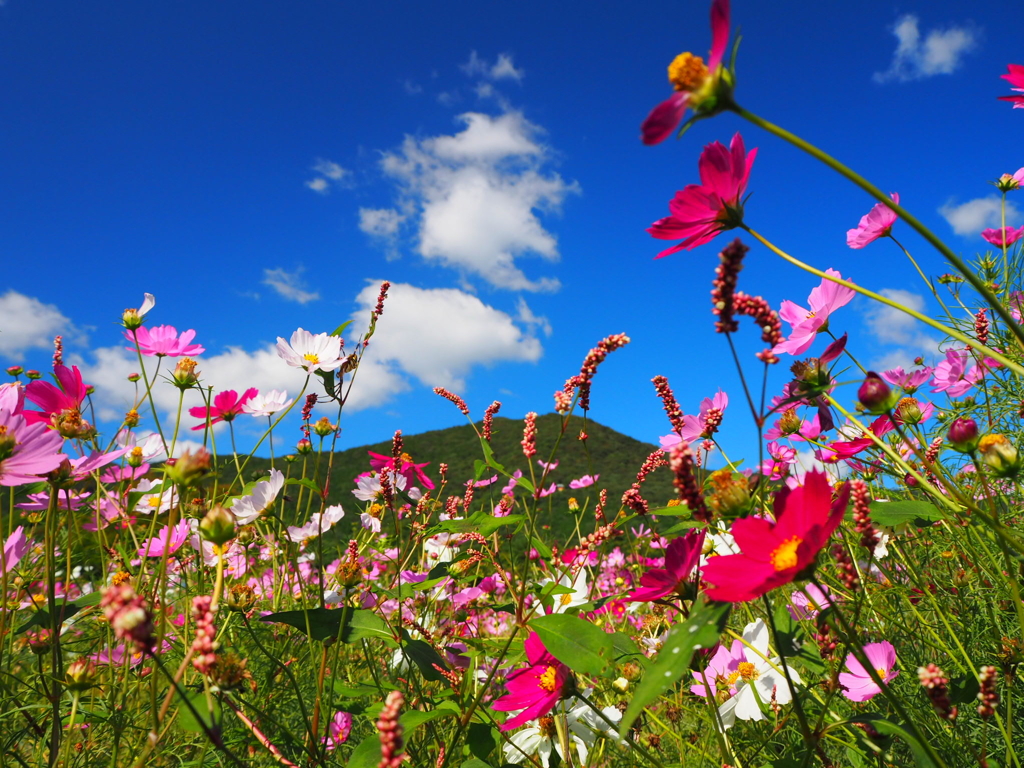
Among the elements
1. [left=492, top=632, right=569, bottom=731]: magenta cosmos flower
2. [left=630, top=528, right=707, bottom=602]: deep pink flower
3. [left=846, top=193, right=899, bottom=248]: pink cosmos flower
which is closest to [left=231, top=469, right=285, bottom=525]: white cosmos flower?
[left=492, top=632, right=569, bottom=731]: magenta cosmos flower

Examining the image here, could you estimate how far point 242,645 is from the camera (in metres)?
1.51

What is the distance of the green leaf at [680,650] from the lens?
1.08 feet

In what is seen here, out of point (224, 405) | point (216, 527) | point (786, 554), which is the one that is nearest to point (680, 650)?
point (786, 554)

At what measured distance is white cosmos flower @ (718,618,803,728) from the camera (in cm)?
82

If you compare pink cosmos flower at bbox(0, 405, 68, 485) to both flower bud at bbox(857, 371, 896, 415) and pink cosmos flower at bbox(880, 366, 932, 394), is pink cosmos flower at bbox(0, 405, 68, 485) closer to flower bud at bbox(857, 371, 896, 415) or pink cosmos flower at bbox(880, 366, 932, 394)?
flower bud at bbox(857, 371, 896, 415)

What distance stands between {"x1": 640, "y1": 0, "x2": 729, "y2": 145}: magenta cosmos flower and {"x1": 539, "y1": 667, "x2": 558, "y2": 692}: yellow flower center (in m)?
0.58

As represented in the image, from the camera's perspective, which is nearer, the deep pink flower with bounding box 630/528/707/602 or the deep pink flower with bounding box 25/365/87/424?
the deep pink flower with bounding box 630/528/707/602

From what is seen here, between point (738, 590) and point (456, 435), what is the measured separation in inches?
371

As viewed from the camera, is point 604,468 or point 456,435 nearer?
point 604,468

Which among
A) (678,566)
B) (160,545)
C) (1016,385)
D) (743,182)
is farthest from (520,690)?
(1016,385)

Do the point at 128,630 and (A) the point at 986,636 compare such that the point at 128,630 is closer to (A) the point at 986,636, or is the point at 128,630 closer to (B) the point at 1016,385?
(A) the point at 986,636

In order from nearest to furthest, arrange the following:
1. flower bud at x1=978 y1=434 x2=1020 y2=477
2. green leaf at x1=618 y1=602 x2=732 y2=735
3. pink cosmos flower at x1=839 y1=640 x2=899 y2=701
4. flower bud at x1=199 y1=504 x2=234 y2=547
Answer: green leaf at x1=618 y1=602 x2=732 y2=735 → flower bud at x1=199 y1=504 x2=234 y2=547 → flower bud at x1=978 y1=434 x2=1020 y2=477 → pink cosmos flower at x1=839 y1=640 x2=899 y2=701

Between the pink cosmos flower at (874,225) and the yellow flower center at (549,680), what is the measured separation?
867 mm

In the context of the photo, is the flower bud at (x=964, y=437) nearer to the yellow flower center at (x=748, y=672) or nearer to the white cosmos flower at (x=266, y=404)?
the yellow flower center at (x=748, y=672)
